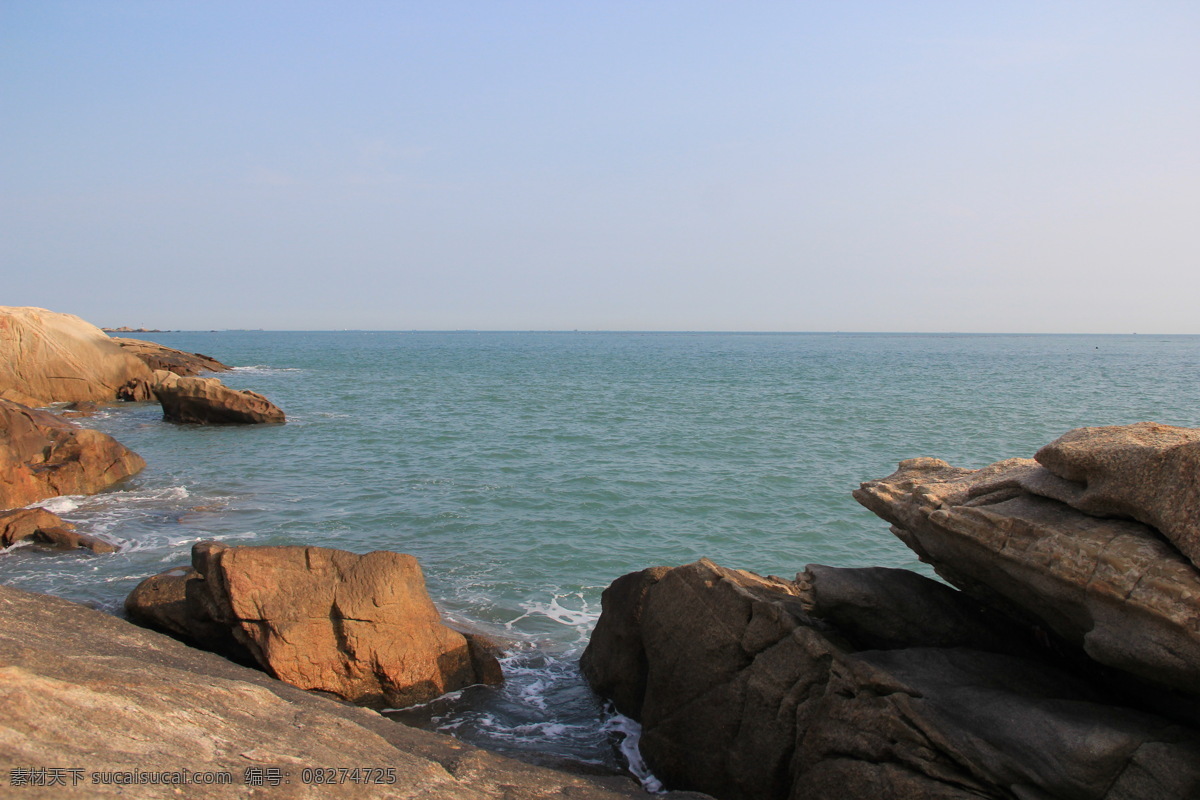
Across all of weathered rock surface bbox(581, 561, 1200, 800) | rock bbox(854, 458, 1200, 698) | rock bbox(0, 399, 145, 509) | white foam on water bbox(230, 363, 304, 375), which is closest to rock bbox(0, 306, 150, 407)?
rock bbox(0, 399, 145, 509)

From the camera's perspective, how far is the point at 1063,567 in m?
6.33

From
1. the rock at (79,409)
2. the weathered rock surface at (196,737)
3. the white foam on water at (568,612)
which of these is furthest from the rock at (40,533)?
the rock at (79,409)

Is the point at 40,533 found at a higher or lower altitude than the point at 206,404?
lower

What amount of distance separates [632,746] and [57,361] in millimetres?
41039

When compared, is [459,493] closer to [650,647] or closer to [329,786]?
[650,647]

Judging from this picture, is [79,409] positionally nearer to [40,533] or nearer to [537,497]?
[40,533]

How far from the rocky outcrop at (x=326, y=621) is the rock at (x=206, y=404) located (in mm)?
25260

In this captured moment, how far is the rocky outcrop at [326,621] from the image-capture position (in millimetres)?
9789

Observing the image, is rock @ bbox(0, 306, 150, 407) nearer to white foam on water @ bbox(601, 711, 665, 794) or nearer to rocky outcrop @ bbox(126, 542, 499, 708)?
rocky outcrop @ bbox(126, 542, 499, 708)

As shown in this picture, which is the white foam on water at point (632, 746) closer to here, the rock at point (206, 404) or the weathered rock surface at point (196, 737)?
the weathered rock surface at point (196, 737)

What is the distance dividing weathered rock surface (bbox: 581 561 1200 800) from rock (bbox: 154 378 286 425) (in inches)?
1147

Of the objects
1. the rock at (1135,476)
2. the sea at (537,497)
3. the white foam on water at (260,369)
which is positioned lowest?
the sea at (537,497)

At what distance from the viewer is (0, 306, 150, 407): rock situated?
36562 mm

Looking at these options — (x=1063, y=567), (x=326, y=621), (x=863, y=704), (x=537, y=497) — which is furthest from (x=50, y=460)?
(x=1063, y=567)
